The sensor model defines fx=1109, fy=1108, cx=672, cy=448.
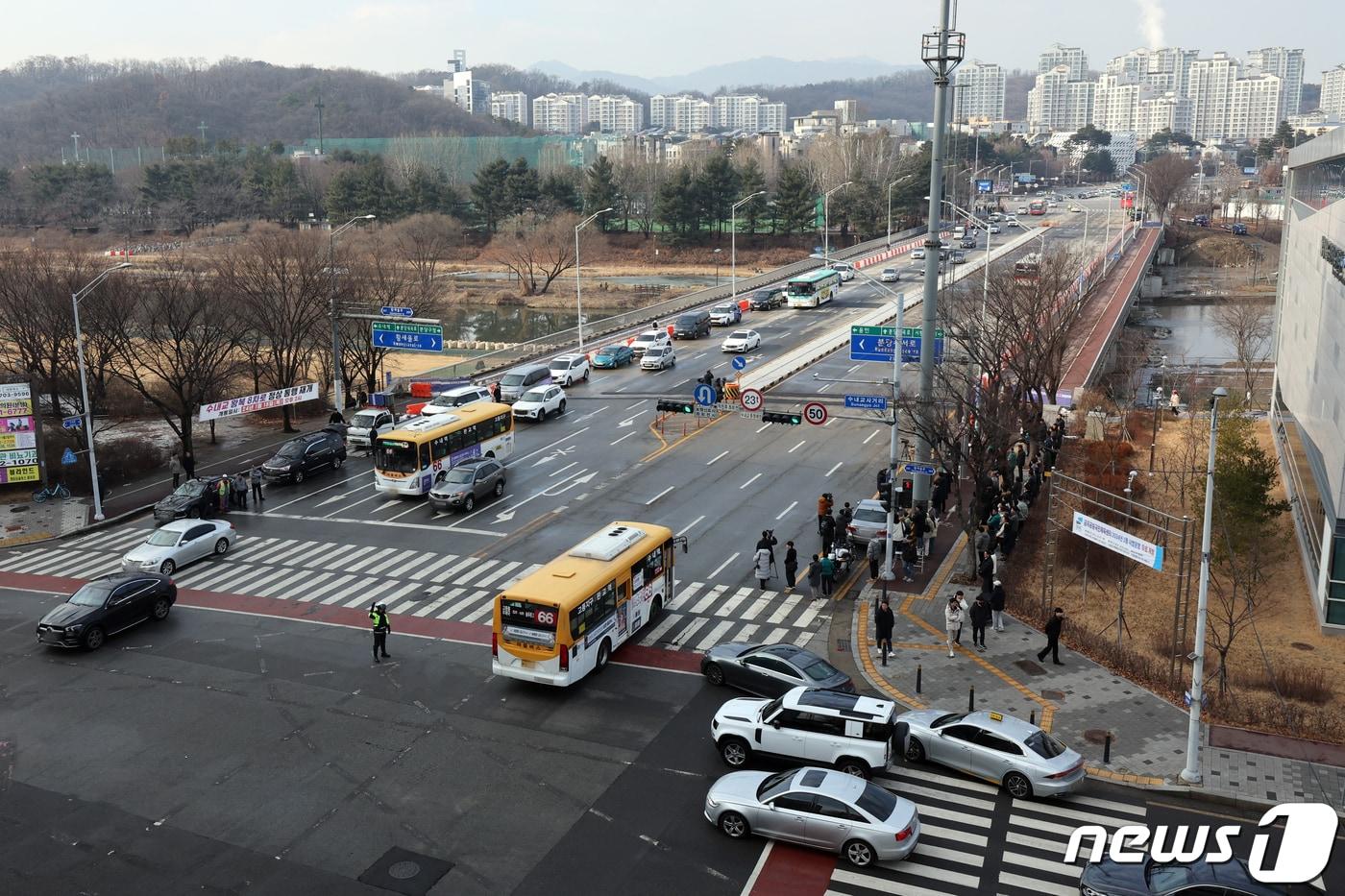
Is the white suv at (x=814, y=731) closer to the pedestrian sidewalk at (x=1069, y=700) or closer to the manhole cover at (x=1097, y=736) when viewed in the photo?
the pedestrian sidewalk at (x=1069, y=700)

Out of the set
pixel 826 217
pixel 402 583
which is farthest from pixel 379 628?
pixel 826 217

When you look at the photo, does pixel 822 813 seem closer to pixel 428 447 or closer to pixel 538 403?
pixel 428 447

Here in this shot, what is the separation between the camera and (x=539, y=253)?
11575cm

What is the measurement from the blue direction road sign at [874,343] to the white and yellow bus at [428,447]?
48.6 ft

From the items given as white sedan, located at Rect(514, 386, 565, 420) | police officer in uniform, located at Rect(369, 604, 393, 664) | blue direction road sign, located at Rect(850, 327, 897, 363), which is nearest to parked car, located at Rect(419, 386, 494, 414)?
white sedan, located at Rect(514, 386, 565, 420)

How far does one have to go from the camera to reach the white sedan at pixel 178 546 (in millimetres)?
33062

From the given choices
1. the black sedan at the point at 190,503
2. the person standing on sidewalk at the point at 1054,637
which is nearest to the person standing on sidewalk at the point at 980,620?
the person standing on sidewalk at the point at 1054,637

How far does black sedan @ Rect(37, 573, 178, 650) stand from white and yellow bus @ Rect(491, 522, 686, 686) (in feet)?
32.1

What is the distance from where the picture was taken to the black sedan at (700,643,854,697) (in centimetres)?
2361

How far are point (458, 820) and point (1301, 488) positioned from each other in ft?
92.9

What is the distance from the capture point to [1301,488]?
34.4 metres

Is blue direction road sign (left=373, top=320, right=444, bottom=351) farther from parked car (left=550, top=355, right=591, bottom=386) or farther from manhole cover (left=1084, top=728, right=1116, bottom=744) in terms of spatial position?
manhole cover (left=1084, top=728, right=1116, bottom=744)

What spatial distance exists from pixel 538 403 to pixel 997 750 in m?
36.1

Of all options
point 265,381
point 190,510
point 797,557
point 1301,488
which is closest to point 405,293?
point 265,381
